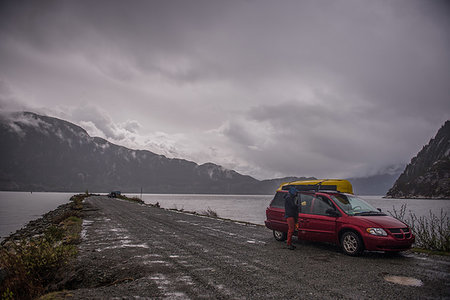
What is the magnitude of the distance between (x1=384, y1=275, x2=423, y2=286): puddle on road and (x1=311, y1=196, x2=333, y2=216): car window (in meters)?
3.35

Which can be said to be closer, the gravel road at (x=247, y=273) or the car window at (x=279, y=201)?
the gravel road at (x=247, y=273)

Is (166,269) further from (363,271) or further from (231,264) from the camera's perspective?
(363,271)

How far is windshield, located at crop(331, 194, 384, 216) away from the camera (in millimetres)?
9092

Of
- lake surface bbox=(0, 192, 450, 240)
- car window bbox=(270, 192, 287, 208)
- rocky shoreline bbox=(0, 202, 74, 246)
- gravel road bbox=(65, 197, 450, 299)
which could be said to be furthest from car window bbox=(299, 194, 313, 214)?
rocky shoreline bbox=(0, 202, 74, 246)

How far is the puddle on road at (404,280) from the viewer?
5771 millimetres

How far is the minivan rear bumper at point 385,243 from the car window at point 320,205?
1734 mm

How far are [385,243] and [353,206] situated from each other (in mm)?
1863

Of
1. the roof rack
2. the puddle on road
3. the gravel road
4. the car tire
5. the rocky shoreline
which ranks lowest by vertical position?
the rocky shoreline

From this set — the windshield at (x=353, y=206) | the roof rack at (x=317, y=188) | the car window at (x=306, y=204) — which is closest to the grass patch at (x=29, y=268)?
the car window at (x=306, y=204)

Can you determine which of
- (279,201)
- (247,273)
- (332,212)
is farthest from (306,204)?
(247,273)

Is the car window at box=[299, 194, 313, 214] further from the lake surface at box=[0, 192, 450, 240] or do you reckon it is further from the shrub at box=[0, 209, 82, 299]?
the shrub at box=[0, 209, 82, 299]

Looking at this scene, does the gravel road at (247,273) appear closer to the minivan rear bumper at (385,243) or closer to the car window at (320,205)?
the minivan rear bumper at (385,243)

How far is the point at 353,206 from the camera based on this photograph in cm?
953

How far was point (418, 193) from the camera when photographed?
7736 inches
